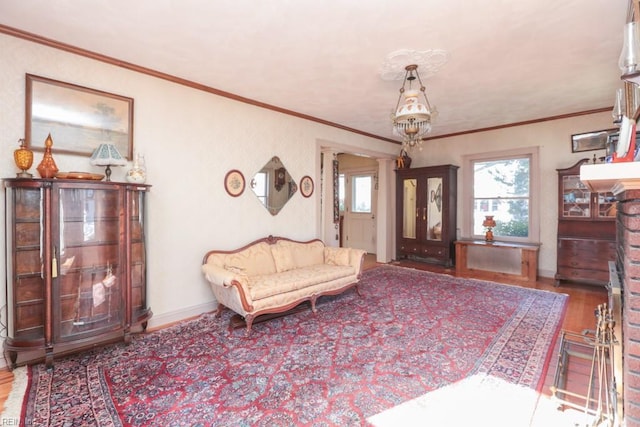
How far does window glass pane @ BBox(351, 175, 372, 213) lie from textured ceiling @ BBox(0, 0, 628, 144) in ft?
12.0

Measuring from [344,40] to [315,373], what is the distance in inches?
105

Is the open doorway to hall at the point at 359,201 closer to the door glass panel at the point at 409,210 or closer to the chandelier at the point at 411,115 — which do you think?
the door glass panel at the point at 409,210

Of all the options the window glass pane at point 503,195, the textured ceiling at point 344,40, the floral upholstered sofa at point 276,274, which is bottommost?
the floral upholstered sofa at point 276,274

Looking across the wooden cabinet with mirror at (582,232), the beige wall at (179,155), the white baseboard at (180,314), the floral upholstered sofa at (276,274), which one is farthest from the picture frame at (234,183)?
the wooden cabinet with mirror at (582,232)

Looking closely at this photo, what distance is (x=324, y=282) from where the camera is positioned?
11.9ft

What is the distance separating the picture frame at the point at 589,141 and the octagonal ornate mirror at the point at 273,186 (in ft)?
14.4

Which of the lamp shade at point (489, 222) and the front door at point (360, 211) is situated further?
the front door at point (360, 211)

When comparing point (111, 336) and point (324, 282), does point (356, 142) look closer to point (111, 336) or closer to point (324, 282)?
point (324, 282)

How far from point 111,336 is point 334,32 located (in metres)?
3.20

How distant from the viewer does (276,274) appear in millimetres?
3684

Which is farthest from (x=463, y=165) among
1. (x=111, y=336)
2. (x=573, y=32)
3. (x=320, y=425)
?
(x=111, y=336)

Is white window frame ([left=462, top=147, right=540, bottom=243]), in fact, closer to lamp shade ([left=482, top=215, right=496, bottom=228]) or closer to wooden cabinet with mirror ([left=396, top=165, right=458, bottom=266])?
wooden cabinet with mirror ([left=396, top=165, right=458, bottom=266])

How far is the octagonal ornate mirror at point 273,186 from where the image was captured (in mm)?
4078

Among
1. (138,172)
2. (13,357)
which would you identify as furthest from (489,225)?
(13,357)
